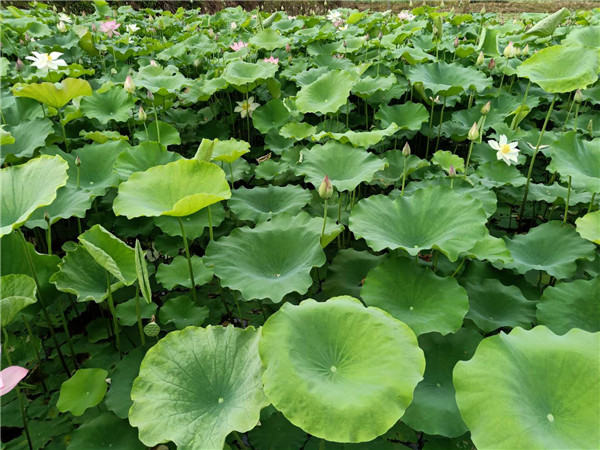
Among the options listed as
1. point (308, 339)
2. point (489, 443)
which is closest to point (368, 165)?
point (308, 339)

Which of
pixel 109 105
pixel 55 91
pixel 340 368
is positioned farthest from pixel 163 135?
pixel 340 368

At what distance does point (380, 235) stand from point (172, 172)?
808 millimetres

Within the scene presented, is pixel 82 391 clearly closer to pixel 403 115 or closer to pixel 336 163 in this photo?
pixel 336 163

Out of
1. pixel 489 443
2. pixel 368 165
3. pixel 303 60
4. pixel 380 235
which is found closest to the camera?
pixel 489 443

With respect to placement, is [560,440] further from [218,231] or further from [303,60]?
[303,60]

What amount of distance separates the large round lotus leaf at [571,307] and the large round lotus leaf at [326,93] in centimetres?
144

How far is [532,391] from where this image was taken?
3.43 ft

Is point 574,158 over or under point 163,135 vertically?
over

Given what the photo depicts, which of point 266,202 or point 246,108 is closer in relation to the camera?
point 266,202

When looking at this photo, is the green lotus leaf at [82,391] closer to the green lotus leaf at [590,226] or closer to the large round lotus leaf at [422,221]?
the large round lotus leaf at [422,221]

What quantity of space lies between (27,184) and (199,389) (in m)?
0.98

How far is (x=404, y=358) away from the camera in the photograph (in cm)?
105

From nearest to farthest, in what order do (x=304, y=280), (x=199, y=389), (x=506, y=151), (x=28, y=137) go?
(x=199, y=389), (x=304, y=280), (x=506, y=151), (x=28, y=137)

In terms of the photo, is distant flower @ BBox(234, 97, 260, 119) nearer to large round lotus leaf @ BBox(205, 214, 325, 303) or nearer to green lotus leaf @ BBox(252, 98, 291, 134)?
green lotus leaf @ BBox(252, 98, 291, 134)
